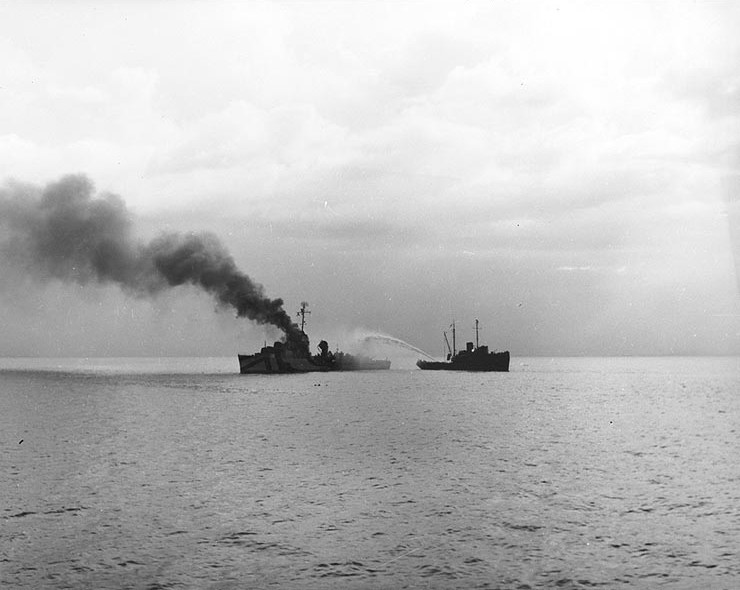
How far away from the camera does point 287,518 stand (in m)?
23.0

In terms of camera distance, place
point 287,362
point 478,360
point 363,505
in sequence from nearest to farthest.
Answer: point 363,505 → point 287,362 → point 478,360

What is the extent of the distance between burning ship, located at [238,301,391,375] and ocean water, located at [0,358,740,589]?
81057 millimetres

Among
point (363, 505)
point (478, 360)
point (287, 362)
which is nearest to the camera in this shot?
point (363, 505)

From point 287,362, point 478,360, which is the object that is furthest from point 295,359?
point 478,360

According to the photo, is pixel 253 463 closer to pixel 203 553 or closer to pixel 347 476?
pixel 347 476

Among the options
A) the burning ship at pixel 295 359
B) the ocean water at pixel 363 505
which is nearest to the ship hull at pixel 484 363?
the burning ship at pixel 295 359

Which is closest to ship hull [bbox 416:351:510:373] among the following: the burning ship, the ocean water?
the burning ship

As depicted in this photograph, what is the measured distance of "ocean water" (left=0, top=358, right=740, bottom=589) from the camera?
17.4 metres

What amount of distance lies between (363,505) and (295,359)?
115966 millimetres

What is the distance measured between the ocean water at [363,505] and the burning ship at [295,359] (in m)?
81.1

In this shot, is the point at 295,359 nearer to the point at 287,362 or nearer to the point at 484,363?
the point at 287,362

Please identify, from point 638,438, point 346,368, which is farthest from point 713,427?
point 346,368

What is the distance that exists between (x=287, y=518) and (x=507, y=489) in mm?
10695

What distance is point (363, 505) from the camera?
2527 cm
